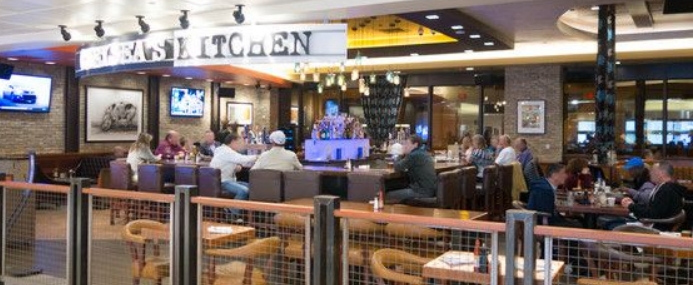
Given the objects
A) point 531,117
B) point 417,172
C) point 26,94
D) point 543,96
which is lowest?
point 417,172

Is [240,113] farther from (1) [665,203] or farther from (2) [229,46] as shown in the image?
(1) [665,203]

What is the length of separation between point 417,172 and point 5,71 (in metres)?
8.20

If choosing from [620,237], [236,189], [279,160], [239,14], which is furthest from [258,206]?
[236,189]

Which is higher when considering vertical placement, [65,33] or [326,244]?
[65,33]

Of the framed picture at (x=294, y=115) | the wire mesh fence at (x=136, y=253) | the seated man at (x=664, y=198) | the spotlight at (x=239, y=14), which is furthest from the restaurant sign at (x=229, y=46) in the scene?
the framed picture at (x=294, y=115)

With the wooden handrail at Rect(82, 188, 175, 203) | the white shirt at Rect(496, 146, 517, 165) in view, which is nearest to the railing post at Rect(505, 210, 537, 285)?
the wooden handrail at Rect(82, 188, 175, 203)

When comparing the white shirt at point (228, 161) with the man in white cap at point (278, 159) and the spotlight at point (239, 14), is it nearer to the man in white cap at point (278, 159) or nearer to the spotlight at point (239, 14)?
the man in white cap at point (278, 159)

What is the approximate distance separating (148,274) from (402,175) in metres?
4.62

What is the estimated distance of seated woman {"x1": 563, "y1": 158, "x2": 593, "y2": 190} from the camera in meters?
8.91

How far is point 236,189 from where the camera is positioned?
9242mm

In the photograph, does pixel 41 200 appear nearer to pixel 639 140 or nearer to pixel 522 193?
pixel 522 193

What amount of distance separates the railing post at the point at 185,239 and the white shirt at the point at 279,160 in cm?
479

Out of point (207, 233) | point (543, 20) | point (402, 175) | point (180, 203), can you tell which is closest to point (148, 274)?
point (207, 233)

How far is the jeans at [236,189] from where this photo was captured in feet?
30.0
